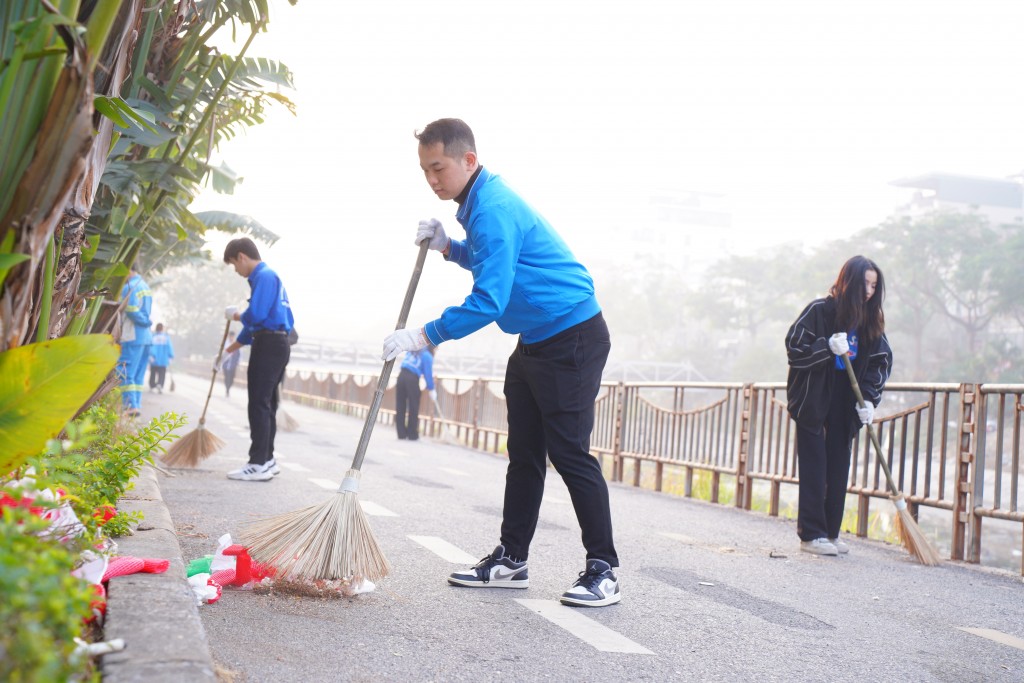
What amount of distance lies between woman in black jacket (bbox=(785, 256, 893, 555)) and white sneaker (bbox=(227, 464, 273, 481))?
392cm

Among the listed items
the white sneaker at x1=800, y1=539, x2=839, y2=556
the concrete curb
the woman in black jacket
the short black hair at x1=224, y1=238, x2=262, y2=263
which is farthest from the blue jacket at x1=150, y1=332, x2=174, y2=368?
the concrete curb

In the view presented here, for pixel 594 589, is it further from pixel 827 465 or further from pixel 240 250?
pixel 240 250

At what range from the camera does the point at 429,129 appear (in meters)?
4.07

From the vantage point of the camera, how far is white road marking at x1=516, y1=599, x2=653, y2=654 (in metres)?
3.46

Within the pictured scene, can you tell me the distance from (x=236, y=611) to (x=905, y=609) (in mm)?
3007

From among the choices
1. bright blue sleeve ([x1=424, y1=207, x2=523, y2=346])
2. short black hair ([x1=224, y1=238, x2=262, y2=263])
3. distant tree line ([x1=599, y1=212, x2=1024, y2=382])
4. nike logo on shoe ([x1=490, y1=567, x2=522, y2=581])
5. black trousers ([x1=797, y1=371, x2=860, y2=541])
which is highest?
distant tree line ([x1=599, y1=212, x2=1024, y2=382])

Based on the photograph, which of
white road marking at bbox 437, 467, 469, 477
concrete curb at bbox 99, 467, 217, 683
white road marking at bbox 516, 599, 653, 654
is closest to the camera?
concrete curb at bbox 99, 467, 217, 683

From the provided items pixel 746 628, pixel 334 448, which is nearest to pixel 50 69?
pixel 746 628

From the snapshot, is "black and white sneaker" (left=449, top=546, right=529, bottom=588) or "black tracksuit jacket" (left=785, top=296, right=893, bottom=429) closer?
"black and white sneaker" (left=449, top=546, right=529, bottom=588)

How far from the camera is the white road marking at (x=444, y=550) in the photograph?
504cm

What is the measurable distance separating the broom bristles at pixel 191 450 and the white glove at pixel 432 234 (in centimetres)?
459

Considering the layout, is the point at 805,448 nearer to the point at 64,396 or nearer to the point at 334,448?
the point at 64,396

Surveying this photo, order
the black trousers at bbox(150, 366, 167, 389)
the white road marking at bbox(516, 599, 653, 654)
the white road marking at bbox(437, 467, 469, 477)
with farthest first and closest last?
1. the black trousers at bbox(150, 366, 167, 389)
2. the white road marking at bbox(437, 467, 469, 477)
3. the white road marking at bbox(516, 599, 653, 654)

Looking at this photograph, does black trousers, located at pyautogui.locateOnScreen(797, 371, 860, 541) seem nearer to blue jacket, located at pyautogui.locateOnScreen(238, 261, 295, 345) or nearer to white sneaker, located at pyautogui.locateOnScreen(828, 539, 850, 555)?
white sneaker, located at pyautogui.locateOnScreen(828, 539, 850, 555)
